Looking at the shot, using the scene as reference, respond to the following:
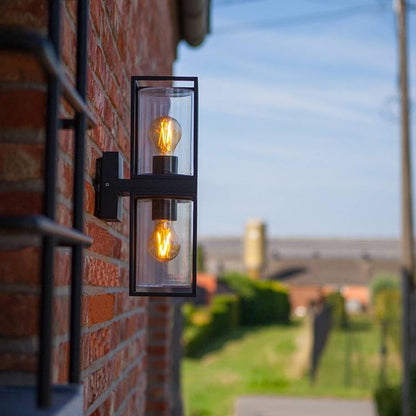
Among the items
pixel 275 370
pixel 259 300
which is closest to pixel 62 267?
pixel 275 370

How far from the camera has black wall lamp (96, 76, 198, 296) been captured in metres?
2.01

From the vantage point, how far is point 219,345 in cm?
2878

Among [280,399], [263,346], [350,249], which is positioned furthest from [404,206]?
[350,249]

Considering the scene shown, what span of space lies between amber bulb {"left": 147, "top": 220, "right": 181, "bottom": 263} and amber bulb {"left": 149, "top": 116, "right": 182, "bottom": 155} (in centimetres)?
19

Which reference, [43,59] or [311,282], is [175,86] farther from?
[311,282]

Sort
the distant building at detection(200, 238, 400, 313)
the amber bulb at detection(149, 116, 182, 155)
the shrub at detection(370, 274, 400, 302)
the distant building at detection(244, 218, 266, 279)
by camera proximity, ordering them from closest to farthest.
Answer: the amber bulb at detection(149, 116, 182, 155) < the shrub at detection(370, 274, 400, 302) < the distant building at detection(200, 238, 400, 313) < the distant building at detection(244, 218, 266, 279)

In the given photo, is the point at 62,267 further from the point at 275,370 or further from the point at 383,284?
the point at 383,284

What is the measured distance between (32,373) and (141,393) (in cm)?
196

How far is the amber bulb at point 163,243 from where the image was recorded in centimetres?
204

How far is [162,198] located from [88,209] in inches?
8.3

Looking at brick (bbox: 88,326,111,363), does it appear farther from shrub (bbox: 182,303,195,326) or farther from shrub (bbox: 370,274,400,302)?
shrub (bbox: 370,274,400,302)

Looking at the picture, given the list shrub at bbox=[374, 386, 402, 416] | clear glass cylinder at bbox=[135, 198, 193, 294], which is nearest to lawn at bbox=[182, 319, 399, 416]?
shrub at bbox=[374, 386, 402, 416]

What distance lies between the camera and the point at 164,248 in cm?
204

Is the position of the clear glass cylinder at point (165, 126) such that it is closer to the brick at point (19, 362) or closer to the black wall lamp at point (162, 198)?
the black wall lamp at point (162, 198)
